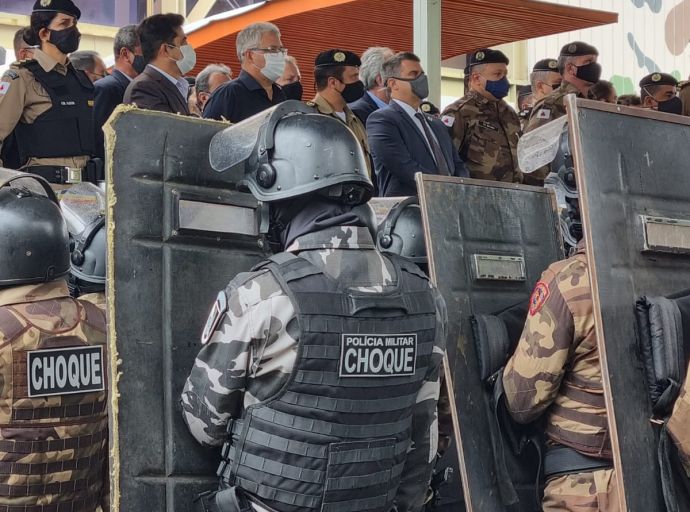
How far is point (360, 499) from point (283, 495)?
237mm

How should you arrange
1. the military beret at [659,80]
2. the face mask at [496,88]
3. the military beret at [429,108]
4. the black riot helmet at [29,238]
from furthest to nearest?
1. the military beret at [659,80]
2. the face mask at [496,88]
3. the military beret at [429,108]
4. the black riot helmet at [29,238]

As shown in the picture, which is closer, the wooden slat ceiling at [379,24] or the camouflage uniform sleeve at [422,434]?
the camouflage uniform sleeve at [422,434]

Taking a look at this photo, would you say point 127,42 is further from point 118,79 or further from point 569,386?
point 569,386

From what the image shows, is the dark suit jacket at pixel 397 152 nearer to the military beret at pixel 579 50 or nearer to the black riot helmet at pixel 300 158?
the military beret at pixel 579 50

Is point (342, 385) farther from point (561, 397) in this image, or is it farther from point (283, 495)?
point (561, 397)

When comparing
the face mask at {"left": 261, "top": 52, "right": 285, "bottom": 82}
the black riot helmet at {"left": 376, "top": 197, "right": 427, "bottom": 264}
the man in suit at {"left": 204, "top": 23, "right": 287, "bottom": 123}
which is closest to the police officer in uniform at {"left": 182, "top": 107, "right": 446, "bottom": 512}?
the black riot helmet at {"left": 376, "top": 197, "right": 427, "bottom": 264}

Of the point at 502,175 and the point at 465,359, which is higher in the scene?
the point at 502,175

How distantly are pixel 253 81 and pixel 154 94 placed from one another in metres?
0.83

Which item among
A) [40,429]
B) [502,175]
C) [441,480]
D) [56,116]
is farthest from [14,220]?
[502,175]

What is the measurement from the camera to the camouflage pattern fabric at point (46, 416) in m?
3.67

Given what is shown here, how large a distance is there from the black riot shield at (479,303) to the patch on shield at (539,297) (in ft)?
1.24

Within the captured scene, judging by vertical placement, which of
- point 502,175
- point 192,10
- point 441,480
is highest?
point 192,10

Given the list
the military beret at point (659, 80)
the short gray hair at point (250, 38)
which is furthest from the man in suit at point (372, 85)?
the military beret at point (659, 80)

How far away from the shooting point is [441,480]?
4.56 metres
